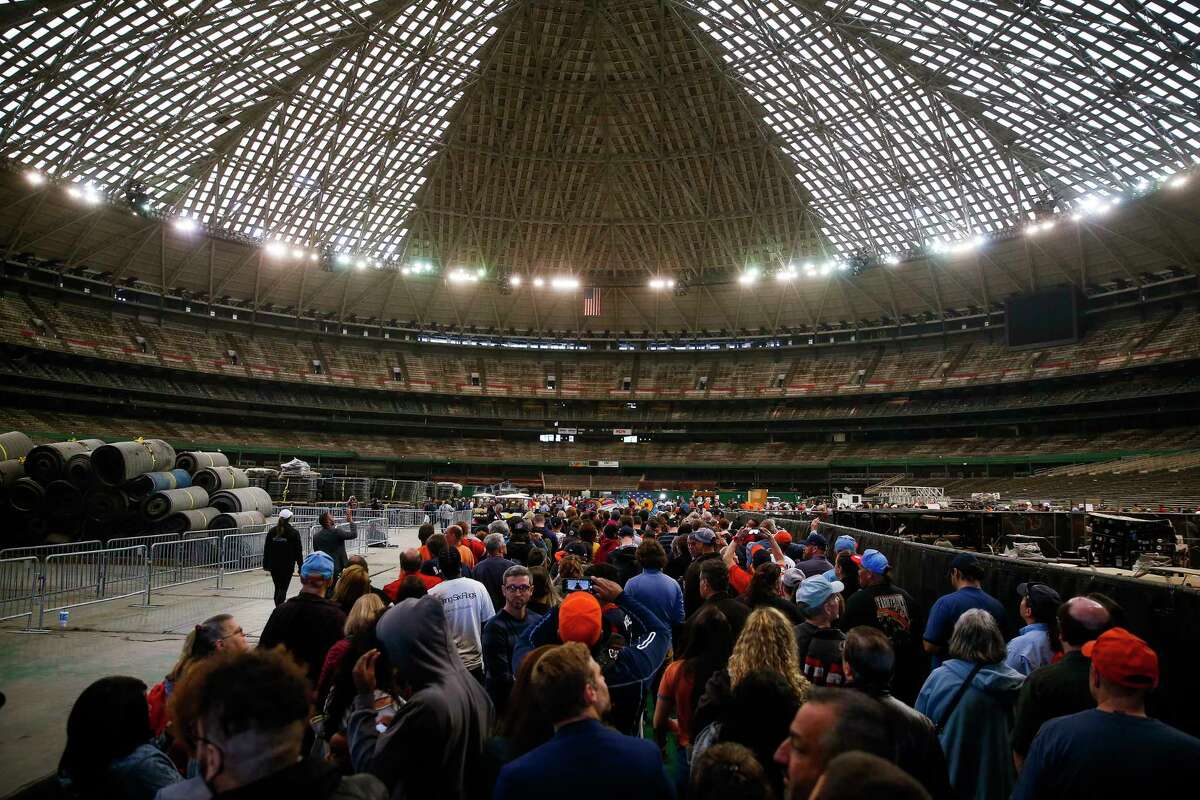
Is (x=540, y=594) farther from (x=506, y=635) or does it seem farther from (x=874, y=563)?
(x=874, y=563)

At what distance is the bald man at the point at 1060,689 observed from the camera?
12.7ft

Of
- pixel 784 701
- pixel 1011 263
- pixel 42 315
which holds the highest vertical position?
pixel 1011 263

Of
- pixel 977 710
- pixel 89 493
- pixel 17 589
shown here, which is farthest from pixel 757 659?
pixel 89 493

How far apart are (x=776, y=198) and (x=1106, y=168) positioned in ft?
58.8

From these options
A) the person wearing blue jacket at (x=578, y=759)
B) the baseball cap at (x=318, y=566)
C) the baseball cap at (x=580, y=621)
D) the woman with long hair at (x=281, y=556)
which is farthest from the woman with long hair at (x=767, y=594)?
the woman with long hair at (x=281, y=556)

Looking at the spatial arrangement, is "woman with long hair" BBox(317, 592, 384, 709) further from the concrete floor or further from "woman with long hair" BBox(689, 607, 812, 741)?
the concrete floor

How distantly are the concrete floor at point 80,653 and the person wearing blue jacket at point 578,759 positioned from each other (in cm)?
479

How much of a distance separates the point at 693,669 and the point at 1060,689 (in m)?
2.18

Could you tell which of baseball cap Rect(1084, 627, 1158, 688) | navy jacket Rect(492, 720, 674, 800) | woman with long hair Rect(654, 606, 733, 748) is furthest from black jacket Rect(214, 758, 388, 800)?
baseball cap Rect(1084, 627, 1158, 688)

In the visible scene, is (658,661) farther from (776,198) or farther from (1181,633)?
(776,198)

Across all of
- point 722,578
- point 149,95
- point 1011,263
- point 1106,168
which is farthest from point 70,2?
point 1011,263

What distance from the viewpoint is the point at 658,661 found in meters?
5.28

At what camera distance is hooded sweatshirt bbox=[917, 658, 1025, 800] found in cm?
413

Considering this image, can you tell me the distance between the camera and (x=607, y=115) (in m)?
39.5
